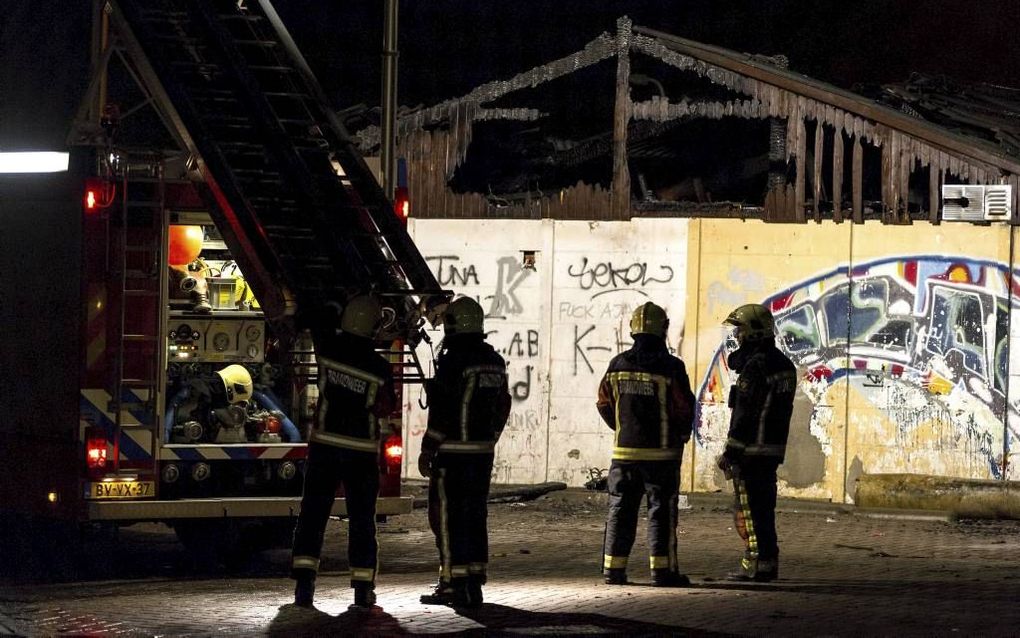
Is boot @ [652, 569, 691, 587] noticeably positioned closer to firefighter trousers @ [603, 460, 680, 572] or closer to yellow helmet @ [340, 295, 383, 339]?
firefighter trousers @ [603, 460, 680, 572]

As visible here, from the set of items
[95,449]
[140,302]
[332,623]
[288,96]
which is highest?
[288,96]

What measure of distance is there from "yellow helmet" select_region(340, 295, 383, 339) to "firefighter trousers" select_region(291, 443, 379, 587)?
2.15 feet

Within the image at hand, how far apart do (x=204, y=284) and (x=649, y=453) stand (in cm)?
347

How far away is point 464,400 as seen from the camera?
1011 centimetres

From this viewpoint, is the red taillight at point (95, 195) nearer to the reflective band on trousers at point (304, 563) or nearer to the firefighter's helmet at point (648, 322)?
the reflective band on trousers at point (304, 563)

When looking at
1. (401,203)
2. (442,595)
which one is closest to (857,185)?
(401,203)

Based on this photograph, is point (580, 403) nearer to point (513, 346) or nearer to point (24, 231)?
point (513, 346)

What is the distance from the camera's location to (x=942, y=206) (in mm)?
16344

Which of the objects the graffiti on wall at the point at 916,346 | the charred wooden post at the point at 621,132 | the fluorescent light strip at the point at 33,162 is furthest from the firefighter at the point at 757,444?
the charred wooden post at the point at 621,132

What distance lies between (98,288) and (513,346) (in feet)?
22.0

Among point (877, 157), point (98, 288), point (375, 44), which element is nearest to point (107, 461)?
point (98, 288)

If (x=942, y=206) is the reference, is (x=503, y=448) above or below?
below

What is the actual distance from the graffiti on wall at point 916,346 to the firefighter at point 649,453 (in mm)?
6020

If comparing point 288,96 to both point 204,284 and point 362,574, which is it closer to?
point 204,284
